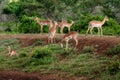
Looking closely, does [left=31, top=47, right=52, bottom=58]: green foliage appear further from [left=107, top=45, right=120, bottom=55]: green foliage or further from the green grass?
[left=107, top=45, right=120, bottom=55]: green foliage

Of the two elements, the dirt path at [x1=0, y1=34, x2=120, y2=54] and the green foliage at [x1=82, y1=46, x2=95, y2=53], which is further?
the dirt path at [x1=0, y1=34, x2=120, y2=54]

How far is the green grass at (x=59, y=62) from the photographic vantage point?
16.1 m

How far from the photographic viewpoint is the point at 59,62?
17.9 meters

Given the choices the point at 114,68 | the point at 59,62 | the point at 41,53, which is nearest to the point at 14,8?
the point at 41,53

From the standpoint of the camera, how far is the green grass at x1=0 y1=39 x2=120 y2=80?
16.1 meters

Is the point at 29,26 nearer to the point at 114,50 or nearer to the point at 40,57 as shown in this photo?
the point at 40,57

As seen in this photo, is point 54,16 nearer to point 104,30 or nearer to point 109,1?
point 109,1

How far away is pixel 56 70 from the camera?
17.0 metres

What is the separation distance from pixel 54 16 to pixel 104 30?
13.0 meters

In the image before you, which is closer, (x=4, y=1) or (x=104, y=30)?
(x=104, y=30)

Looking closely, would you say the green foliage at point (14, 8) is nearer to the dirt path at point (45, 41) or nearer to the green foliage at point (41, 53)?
the dirt path at point (45, 41)

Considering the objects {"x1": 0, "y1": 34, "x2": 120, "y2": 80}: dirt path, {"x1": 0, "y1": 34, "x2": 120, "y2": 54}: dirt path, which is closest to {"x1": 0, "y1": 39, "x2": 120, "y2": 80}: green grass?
{"x1": 0, "y1": 34, "x2": 120, "y2": 80}: dirt path

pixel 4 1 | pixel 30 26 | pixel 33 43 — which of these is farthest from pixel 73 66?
pixel 4 1

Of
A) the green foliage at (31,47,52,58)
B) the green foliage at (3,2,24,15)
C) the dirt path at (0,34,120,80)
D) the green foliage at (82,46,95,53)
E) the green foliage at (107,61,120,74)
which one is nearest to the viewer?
the green foliage at (107,61,120,74)
